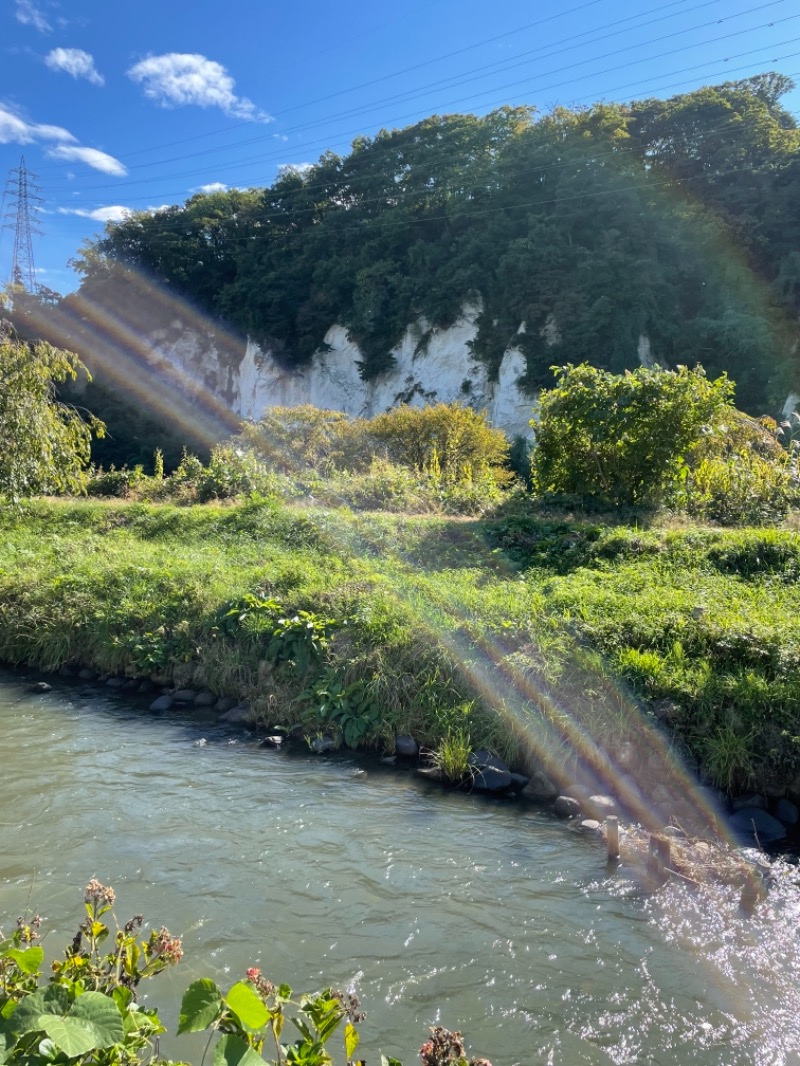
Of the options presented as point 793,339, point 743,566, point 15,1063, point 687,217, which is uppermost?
point 687,217

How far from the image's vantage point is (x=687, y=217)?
31031mm

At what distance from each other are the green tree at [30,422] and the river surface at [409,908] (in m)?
8.63

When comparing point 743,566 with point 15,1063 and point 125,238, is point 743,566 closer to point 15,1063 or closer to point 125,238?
point 15,1063

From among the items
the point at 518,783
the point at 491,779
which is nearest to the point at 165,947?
the point at 491,779

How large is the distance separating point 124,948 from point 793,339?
31888 mm

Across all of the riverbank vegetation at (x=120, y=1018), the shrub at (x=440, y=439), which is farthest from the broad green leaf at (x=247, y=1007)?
the shrub at (x=440, y=439)

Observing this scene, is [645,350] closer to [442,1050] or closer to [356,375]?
[356,375]

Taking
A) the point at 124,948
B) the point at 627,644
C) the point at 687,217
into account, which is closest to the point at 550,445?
the point at 627,644

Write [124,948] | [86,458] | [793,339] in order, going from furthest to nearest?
[793,339] < [86,458] < [124,948]

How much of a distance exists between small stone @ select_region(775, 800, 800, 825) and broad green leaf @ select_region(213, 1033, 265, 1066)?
569 centimetres

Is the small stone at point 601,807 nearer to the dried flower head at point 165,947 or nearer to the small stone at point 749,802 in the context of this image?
the small stone at point 749,802

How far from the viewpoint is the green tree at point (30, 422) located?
45.9ft

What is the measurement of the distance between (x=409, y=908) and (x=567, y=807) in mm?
2053

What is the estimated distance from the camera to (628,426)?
13.5m
